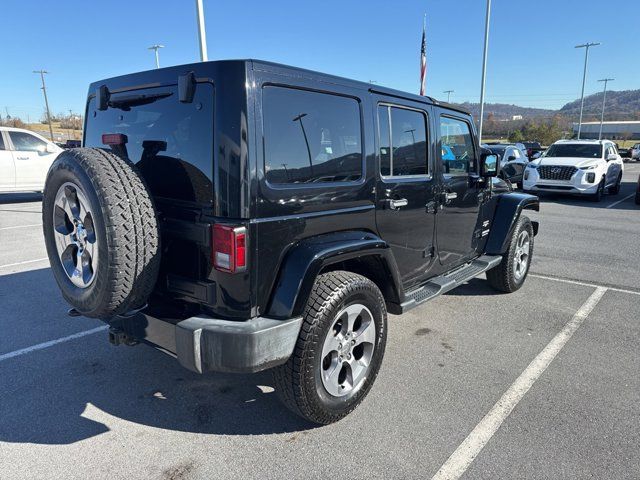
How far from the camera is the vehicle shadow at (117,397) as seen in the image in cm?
277

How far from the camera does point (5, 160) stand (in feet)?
40.4

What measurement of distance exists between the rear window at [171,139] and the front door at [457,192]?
217 centimetres

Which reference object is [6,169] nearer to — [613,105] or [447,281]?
[447,281]

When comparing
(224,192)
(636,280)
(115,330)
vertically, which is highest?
(224,192)

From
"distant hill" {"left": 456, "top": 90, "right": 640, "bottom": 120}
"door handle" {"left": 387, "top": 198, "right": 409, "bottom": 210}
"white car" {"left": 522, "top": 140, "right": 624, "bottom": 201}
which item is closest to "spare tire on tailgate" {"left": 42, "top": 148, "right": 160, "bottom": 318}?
"door handle" {"left": 387, "top": 198, "right": 409, "bottom": 210}

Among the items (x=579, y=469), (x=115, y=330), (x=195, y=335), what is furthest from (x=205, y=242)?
(x=579, y=469)

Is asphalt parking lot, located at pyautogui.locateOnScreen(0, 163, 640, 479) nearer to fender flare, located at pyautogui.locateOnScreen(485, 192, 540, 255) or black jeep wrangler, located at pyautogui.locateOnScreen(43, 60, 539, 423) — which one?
black jeep wrangler, located at pyautogui.locateOnScreen(43, 60, 539, 423)

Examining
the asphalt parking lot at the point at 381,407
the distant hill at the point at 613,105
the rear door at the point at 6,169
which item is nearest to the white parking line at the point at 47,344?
the asphalt parking lot at the point at 381,407

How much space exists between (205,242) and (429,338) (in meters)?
2.45

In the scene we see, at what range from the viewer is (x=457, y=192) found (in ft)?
13.6

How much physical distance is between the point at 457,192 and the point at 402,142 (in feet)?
3.34

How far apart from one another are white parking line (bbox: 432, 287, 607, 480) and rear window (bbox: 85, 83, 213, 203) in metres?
1.90

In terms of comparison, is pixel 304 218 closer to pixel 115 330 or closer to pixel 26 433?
pixel 115 330

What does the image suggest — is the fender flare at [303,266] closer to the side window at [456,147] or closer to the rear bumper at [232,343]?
the rear bumper at [232,343]
